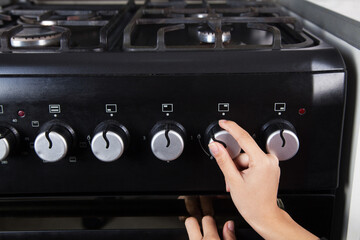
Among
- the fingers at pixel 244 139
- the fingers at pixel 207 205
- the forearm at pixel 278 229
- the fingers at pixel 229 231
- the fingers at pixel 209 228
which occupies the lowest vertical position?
the fingers at pixel 229 231

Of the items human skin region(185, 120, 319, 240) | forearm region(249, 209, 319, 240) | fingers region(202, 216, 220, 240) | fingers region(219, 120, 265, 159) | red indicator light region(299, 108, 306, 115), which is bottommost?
fingers region(202, 216, 220, 240)

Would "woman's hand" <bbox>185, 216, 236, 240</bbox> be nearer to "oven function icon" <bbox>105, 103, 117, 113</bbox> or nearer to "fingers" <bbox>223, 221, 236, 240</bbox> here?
"fingers" <bbox>223, 221, 236, 240</bbox>

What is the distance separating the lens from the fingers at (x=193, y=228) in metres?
0.64

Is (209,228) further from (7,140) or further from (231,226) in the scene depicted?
(7,140)

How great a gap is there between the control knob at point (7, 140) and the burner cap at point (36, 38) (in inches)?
6.7

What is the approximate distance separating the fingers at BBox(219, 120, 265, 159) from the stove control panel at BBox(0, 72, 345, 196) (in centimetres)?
2

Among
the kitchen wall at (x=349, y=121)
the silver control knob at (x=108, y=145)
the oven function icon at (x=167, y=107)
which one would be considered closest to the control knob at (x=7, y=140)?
the silver control knob at (x=108, y=145)

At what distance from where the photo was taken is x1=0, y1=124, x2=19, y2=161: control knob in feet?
1.92

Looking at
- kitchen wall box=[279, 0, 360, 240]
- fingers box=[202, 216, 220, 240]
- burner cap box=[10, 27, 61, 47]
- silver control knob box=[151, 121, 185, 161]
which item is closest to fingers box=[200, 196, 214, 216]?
fingers box=[202, 216, 220, 240]

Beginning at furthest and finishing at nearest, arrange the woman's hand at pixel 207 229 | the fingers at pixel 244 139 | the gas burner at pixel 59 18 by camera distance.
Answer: the gas burner at pixel 59 18
the woman's hand at pixel 207 229
the fingers at pixel 244 139

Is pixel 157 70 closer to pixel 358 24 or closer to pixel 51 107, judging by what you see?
pixel 51 107

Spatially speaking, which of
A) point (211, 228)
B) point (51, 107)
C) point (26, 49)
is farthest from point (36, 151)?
point (211, 228)

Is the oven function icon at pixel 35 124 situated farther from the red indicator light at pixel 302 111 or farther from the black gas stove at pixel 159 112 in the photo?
the red indicator light at pixel 302 111

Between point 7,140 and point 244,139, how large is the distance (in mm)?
343
